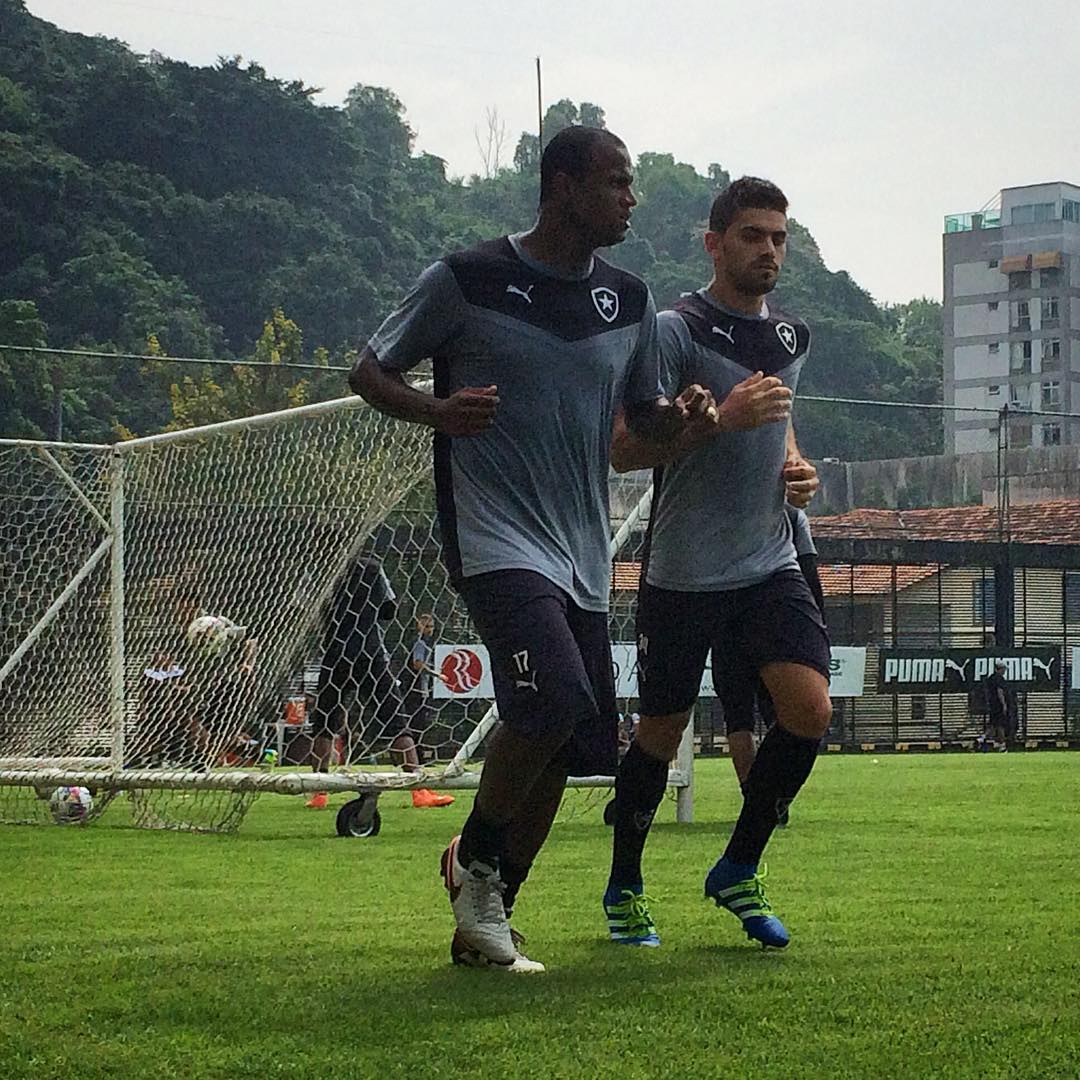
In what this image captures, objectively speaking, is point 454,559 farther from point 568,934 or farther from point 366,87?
point 366,87

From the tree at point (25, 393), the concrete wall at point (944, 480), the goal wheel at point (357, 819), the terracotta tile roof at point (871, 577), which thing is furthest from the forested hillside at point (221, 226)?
the goal wheel at point (357, 819)

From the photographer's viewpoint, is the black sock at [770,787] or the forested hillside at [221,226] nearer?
the black sock at [770,787]

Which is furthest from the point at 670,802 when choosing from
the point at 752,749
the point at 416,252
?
the point at 416,252

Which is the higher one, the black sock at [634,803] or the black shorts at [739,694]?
the black shorts at [739,694]

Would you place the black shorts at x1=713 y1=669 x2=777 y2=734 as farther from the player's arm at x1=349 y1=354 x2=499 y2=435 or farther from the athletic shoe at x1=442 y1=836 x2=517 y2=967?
the player's arm at x1=349 y1=354 x2=499 y2=435

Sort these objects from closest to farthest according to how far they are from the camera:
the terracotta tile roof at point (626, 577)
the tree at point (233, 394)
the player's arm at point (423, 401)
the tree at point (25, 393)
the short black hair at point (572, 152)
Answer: the player's arm at point (423, 401), the short black hair at point (572, 152), the terracotta tile roof at point (626, 577), the tree at point (25, 393), the tree at point (233, 394)

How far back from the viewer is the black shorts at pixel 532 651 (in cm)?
478

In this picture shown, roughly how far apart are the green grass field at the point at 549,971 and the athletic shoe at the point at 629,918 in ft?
0.22

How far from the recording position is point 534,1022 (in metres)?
4.17

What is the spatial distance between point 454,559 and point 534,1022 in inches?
48.7

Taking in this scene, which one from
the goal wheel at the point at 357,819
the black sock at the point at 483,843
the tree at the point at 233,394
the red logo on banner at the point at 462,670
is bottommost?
the goal wheel at the point at 357,819

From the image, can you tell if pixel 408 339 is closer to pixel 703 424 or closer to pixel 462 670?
pixel 703 424

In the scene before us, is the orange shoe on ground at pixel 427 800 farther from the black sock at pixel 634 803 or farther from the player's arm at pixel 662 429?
the player's arm at pixel 662 429

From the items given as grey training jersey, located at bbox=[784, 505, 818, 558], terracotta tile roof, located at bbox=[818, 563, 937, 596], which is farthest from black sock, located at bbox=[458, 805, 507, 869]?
terracotta tile roof, located at bbox=[818, 563, 937, 596]
